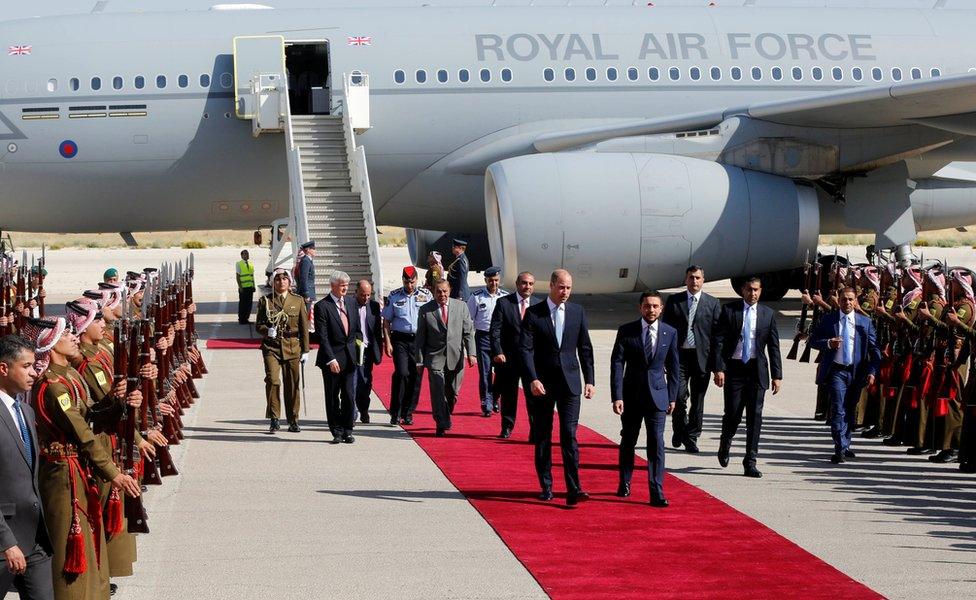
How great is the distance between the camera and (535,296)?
22.7 m

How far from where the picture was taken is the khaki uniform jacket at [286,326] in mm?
12977

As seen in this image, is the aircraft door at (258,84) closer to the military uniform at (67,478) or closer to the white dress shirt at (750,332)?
the white dress shirt at (750,332)

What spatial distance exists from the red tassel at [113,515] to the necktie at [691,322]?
6.19 m

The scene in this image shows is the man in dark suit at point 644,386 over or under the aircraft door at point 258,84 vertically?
under

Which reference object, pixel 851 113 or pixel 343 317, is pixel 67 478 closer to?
pixel 343 317

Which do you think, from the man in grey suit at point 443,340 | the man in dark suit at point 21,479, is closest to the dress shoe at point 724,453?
the man in grey suit at point 443,340

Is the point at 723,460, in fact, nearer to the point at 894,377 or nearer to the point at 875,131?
the point at 894,377

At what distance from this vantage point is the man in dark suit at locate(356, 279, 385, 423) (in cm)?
1314

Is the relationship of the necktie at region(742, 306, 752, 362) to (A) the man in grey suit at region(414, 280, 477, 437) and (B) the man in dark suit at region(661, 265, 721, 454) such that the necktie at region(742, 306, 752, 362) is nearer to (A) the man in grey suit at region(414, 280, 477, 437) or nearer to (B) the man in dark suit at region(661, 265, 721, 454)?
(B) the man in dark suit at region(661, 265, 721, 454)

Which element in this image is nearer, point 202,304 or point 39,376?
point 39,376

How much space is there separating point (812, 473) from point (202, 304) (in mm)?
18056

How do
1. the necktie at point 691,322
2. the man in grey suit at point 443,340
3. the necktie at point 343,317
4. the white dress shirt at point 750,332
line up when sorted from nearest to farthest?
the white dress shirt at point 750,332, the necktie at point 691,322, the necktie at point 343,317, the man in grey suit at point 443,340

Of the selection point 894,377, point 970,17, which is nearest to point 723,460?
point 894,377

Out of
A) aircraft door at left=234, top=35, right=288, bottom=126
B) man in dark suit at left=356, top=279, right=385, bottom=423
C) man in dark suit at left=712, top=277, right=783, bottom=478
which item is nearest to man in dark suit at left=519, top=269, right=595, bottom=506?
man in dark suit at left=712, top=277, right=783, bottom=478
